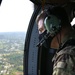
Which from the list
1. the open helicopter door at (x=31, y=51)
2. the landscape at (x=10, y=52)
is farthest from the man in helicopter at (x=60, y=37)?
the open helicopter door at (x=31, y=51)

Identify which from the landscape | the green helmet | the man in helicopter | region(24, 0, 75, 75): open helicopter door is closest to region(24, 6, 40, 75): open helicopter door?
region(24, 0, 75, 75): open helicopter door

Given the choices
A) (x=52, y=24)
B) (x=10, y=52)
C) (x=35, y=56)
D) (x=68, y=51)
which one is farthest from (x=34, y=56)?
(x=68, y=51)

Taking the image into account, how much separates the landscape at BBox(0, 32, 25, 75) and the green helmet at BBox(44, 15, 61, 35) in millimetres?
1204

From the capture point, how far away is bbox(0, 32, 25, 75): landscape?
374cm

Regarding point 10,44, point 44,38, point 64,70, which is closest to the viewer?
point 64,70

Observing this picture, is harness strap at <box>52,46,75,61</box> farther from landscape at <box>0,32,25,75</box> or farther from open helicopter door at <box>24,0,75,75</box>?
open helicopter door at <box>24,0,75,75</box>

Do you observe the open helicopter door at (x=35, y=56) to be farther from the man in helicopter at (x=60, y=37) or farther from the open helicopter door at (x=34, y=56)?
the man in helicopter at (x=60, y=37)

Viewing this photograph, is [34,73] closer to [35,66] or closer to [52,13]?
[35,66]

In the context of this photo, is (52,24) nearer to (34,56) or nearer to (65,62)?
(65,62)

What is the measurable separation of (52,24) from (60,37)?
152 mm

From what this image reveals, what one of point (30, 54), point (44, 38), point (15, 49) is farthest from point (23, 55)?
point (44, 38)

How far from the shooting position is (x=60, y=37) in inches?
100

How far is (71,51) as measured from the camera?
2.28 m

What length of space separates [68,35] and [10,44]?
1556 millimetres
